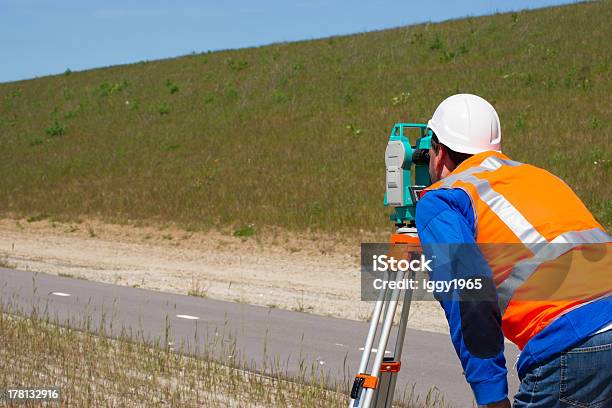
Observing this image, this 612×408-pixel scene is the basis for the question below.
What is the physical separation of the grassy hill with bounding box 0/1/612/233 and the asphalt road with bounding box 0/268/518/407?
1012cm

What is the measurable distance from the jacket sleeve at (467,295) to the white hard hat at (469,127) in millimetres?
281

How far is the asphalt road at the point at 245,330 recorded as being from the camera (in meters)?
8.17

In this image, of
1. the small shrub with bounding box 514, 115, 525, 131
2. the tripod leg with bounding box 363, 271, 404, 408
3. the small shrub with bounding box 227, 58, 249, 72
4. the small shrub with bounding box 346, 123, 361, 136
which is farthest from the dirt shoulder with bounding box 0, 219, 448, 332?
the small shrub with bounding box 227, 58, 249, 72

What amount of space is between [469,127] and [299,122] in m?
34.1

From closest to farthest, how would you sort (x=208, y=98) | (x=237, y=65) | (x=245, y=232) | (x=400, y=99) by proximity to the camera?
(x=245, y=232) → (x=400, y=99) → (x=208, y=98) → (x=237, y=65)

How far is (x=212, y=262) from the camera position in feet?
69.1

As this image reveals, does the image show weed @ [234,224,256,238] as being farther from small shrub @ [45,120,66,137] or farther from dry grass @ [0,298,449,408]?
small shrub @ [45,120,66,137]

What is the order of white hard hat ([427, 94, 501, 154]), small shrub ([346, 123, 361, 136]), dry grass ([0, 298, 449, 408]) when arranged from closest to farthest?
1. white hard hat ([427, 94, 501, 154])
2. dry grass ([0, 298, 449, 408])
3. small shrub ([346, 123, 361, 136])

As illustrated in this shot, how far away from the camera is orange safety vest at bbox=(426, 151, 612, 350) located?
289cm

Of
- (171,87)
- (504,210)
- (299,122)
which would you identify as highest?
(171,87)

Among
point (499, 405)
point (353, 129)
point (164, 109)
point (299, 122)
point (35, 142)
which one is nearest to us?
point (499, 405)

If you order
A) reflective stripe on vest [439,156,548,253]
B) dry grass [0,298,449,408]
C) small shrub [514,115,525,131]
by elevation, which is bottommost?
dry grass [0,298,449,408]

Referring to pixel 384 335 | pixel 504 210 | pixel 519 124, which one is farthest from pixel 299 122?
pixel 504 210

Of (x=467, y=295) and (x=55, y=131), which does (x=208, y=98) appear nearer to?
(x=55, y=131)
